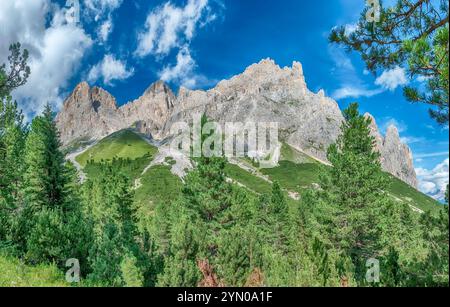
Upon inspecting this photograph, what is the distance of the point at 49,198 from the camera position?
2936 centimetres

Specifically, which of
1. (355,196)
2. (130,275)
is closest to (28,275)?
(130,275)

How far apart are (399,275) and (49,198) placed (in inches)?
1091

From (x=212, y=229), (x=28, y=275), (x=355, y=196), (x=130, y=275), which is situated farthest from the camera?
(x=212, y=229)

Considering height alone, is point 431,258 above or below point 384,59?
below

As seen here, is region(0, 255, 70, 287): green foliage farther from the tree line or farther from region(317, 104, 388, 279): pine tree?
region(317, 104, 388, 279): pine tree

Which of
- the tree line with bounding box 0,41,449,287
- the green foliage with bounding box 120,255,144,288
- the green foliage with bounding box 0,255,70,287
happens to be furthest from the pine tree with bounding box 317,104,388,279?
the green foliage with bounding box 0,255,70,287

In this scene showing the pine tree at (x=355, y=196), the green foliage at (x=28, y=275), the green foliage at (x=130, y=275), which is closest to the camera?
the green foliage at (x=130, y=275)

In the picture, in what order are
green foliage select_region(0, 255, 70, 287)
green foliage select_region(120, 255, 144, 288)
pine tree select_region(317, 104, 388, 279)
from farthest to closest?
pine tree select_region(317, 104, 388, 279) → green foliage select_region(0, 255, 70, 287) → green foliage select_region(120, 255, 144, 288)

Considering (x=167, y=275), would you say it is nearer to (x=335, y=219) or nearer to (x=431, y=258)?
(x=431, y=258)

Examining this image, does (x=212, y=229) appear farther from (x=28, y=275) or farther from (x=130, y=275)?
(x=130, y=275)

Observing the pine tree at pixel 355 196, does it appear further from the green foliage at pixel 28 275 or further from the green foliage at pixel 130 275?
the green foliage at pixel 28 275

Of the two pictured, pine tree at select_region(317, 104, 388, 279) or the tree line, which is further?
pine tree at select_region(317, 104, 388, 279)

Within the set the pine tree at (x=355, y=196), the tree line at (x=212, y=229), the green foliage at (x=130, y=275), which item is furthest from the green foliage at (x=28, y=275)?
the pine tree at (x=355, y=196)
